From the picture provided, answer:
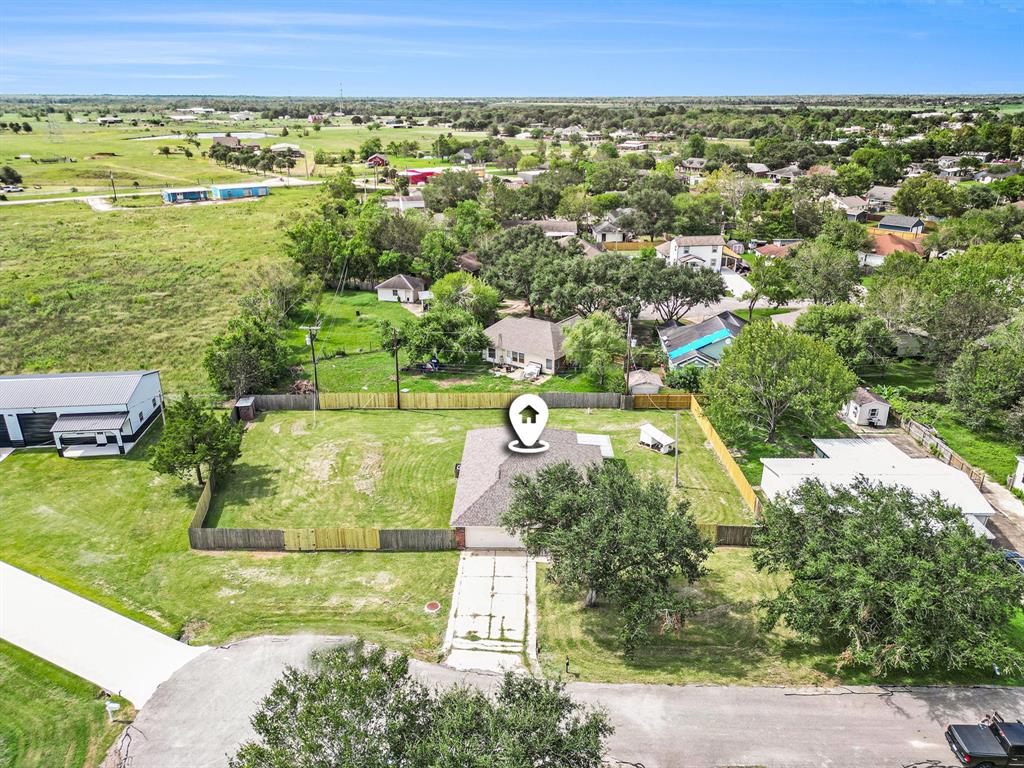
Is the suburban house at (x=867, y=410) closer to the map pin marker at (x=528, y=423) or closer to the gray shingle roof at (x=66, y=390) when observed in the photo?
the map pin marker at (x=528, y=423)

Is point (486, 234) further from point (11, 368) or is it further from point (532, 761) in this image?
point (532, 761)

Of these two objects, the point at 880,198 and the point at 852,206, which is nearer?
the point at 852,206

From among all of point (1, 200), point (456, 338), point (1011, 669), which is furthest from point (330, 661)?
point (1, 200)

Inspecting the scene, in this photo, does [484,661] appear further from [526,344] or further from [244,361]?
[526,344]

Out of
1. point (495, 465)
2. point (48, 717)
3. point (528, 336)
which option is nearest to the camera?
point (48, 717)

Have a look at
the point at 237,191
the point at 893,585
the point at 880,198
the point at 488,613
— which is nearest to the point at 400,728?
the point at 488,613
